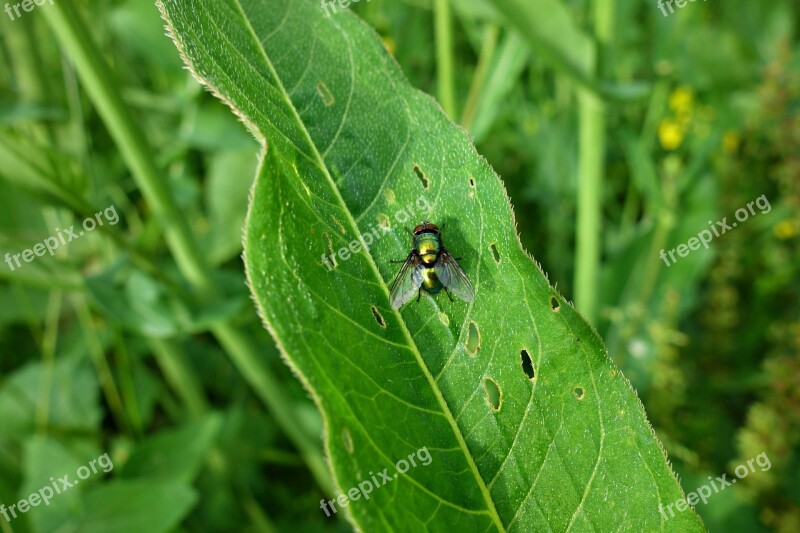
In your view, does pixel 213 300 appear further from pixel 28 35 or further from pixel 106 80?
pixel 28 35

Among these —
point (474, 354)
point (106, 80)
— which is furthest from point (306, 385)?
point (106, 80)

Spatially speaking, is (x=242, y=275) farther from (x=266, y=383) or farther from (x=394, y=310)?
(x=394, y=310)

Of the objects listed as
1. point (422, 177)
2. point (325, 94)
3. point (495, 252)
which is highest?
point (325, 94)

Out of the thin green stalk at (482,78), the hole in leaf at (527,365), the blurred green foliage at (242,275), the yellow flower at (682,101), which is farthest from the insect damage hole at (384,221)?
the yellow flower at (682,101)

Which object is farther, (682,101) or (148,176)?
(682,101)

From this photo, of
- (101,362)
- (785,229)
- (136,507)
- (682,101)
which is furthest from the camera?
(682,101)

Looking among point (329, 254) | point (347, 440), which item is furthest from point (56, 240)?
point (347, 440)

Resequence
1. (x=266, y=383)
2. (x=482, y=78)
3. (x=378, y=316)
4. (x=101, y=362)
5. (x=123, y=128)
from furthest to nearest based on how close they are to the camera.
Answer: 1. (x=482, y=78)
2. (x=101, y=362)
3. (x=266, y=383)
4. (x=123, y=128)
5. (x=378, y=316)
